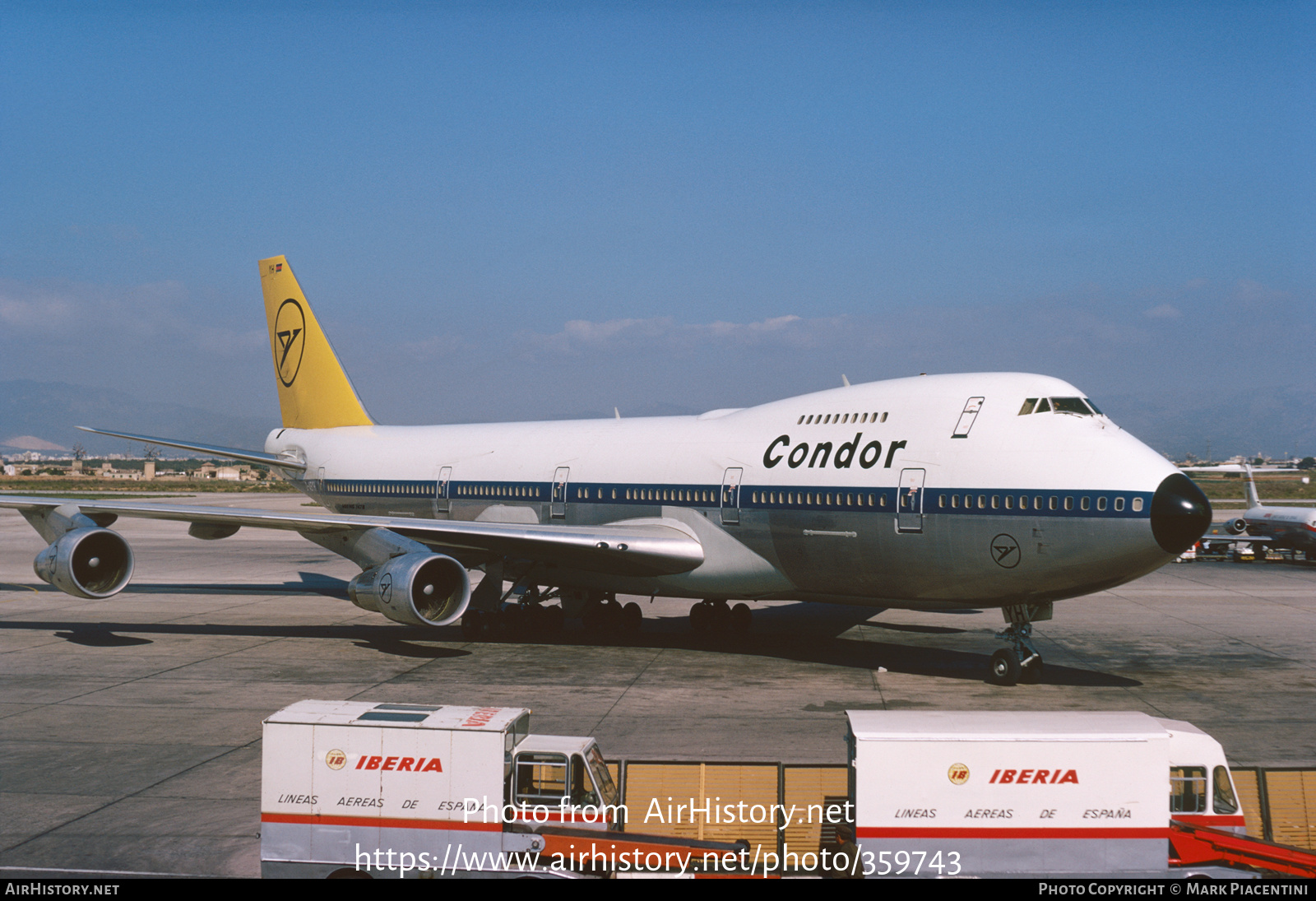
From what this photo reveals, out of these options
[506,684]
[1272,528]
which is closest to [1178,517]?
[506,684]

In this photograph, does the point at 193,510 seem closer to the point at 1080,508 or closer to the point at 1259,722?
the point at 1080,508

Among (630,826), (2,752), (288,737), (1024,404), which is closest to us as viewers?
(288,737)

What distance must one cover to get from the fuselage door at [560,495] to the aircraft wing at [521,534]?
1.79 m

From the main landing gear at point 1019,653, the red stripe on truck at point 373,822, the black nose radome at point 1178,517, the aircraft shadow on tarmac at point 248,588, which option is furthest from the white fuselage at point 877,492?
the red stripe on truck at point 373,822

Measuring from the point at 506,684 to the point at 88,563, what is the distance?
10.8 metres

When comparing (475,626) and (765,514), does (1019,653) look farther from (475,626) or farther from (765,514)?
(475,626)

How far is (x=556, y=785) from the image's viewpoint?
10.6 meters

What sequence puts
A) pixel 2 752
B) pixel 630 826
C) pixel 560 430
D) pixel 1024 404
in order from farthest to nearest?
1. pixel 560 430
2. pixel 1024 404
3. pixel 2 752
4. pixel 630 826

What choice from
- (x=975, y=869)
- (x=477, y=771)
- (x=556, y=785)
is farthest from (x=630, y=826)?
(x=975, y=869)

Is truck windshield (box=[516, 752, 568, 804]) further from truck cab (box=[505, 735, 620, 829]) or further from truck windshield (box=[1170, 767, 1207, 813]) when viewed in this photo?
truck windshield (box=[1170, 767, 1207, 813])

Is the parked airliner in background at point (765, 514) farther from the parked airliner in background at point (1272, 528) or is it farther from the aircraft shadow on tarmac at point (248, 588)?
the parked airliner in background at point (1272, 528)

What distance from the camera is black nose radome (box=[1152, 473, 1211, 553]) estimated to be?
55.1ft

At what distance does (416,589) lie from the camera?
21.3 metres
